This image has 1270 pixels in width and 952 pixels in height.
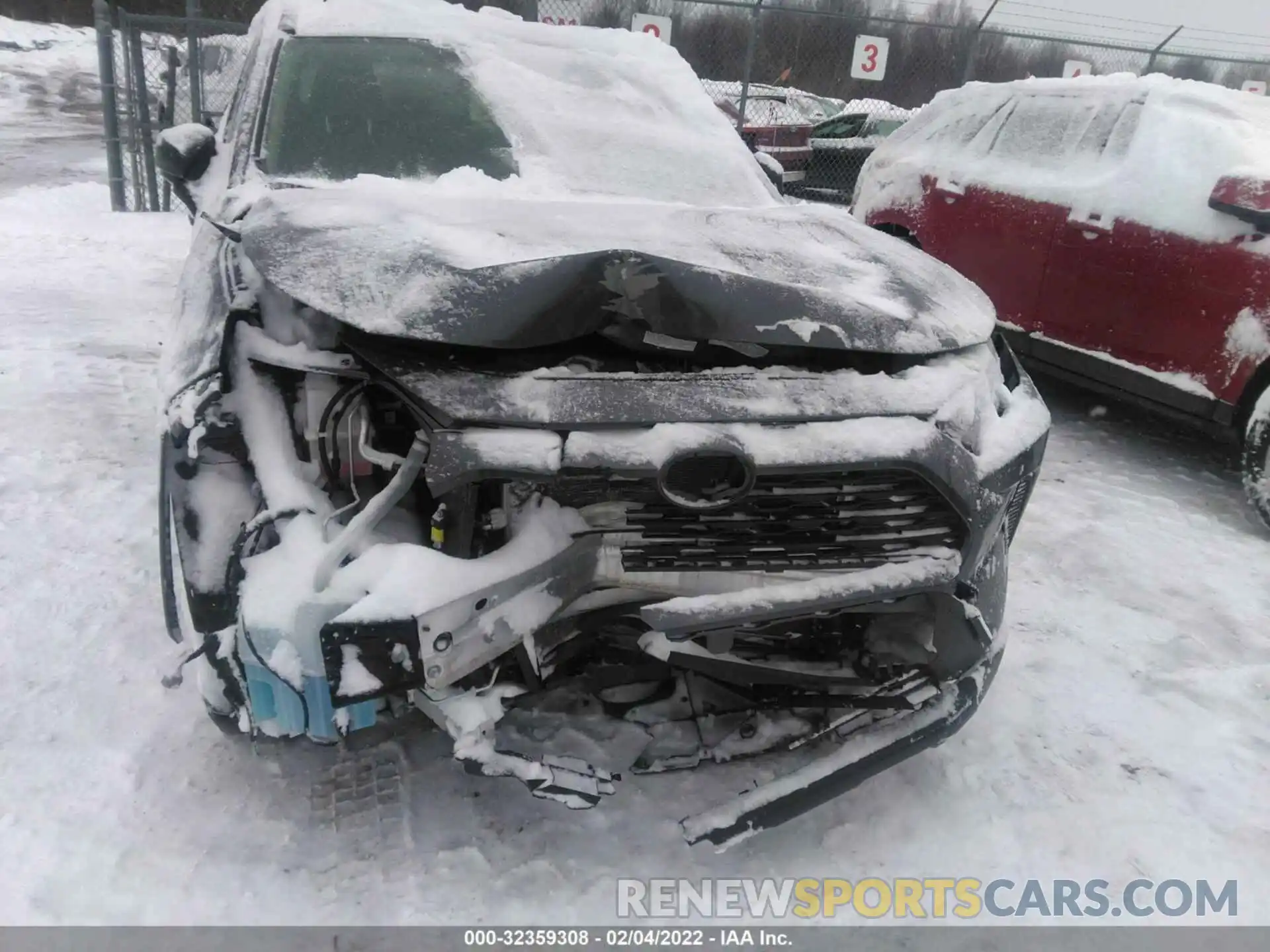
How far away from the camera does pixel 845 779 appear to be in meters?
2.01

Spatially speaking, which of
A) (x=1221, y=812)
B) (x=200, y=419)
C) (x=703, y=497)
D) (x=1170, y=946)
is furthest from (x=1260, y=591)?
(x=200, y=419)

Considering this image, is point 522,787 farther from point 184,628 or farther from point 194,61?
point 194,61

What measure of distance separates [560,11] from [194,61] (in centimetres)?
396

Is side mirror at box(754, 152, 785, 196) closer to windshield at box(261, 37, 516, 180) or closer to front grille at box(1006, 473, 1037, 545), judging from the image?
windshield at box(261, 37, 516, 180)

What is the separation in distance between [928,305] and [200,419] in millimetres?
1688

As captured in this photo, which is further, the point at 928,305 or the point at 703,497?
the point at 928,305

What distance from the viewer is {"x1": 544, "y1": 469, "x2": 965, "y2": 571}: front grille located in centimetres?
186

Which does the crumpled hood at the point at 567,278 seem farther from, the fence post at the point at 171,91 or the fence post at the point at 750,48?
the fence post at the point at 750,48

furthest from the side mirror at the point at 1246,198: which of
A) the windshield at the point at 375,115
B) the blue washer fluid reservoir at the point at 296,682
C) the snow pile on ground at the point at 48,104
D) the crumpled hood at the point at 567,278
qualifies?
the snow pile on ground at the point at 48,104

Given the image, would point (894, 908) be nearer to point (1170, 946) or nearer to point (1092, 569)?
point (1170, 946)

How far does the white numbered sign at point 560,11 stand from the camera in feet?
33.8

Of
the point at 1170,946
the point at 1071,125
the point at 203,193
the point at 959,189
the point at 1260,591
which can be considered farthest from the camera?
the point at 959,189

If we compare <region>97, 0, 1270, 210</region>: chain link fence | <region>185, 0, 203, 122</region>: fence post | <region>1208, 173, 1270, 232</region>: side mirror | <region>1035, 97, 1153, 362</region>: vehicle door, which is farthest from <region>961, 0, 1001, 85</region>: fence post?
<region>185, 0, 203, 122</region>: fence post

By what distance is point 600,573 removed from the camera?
1.90 metres
